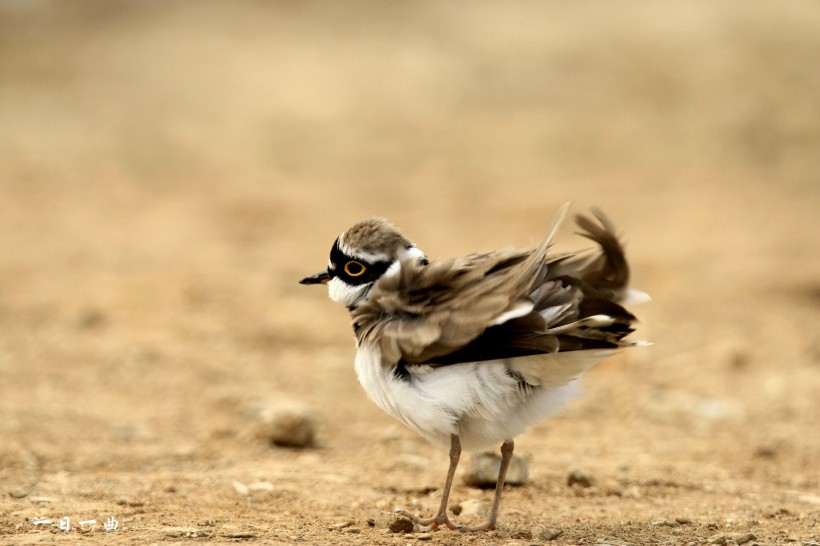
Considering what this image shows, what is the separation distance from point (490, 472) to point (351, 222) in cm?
801

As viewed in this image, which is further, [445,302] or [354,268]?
[354,268]

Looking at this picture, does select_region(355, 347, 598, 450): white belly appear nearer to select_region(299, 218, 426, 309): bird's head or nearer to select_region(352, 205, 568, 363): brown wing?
select_region(352, 205, 568, 363): brown wing

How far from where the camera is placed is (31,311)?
10.6m

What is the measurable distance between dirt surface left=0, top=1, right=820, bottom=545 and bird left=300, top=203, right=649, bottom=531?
0.57 m

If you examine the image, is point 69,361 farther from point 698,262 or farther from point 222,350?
point 698,262

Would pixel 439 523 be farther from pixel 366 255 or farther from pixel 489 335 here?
pixel 366 255

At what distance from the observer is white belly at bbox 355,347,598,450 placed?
518 centimetres

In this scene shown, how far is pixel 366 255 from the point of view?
18.7 feet

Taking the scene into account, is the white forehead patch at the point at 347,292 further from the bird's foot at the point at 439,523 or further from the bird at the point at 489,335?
the bird's foot at the point at 439,523

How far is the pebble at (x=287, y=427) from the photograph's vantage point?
7430 millimetres

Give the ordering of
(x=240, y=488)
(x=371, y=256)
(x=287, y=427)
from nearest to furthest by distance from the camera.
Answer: (x=371, y=256)
(x=240, y=488)
(x=287, y=427)

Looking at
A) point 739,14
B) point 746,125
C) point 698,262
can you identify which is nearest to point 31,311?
point 698,262

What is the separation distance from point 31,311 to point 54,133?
Result: 8.09 m

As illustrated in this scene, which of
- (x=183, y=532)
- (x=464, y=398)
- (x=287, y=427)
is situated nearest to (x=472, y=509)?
(x=464, y=398)
